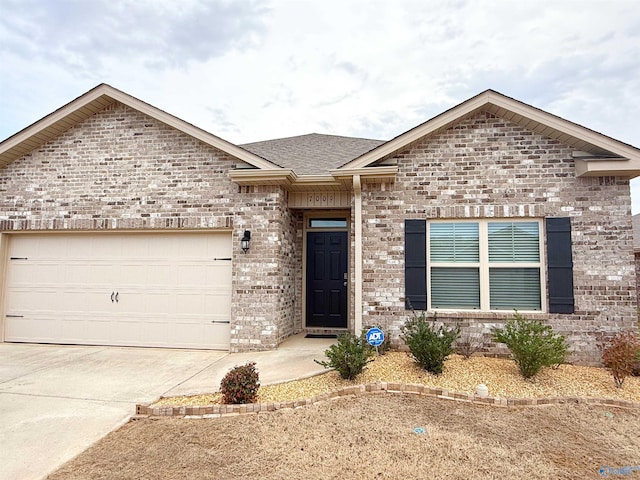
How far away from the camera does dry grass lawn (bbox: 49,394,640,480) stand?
286 cm

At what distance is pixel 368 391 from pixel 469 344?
7.77 ft

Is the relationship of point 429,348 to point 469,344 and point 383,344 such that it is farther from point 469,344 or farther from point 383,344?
point 469,344

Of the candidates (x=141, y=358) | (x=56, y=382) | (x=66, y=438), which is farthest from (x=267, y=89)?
(x=66, y=438)

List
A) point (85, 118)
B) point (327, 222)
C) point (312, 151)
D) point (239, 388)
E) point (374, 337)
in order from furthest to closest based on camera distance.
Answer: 1. point (312, 151)
2. point (327, 222)
3. point (85, 118)
4. point (374, 337)
5. point (239, 388)

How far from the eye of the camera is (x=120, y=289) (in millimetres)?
7238

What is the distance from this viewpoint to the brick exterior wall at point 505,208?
5.82 meters

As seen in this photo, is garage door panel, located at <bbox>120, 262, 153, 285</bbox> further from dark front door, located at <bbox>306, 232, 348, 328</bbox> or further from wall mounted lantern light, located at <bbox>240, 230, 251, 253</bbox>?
dark front door, located at <bbox>306, 232, 348, 328</bbox>

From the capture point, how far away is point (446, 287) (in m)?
6.32

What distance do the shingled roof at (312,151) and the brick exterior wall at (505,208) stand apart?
1.70 metres

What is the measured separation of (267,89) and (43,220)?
8504mm

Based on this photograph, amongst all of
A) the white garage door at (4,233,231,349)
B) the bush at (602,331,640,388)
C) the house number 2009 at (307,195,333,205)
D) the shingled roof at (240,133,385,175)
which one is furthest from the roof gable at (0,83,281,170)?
the bush at (602,331,640,388)

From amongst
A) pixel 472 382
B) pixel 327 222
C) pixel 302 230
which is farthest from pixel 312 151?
pixel 472 382

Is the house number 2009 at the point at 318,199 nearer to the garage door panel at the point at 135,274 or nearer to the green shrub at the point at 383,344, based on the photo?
the green shrub at the point at 383,344

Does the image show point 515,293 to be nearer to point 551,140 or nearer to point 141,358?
point 551,140
